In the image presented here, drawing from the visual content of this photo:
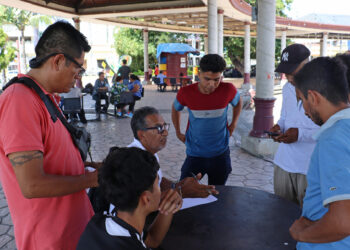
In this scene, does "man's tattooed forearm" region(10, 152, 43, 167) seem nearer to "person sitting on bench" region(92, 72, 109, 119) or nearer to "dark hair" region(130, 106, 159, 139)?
"dark hair" region(130, 106, 159, 139)

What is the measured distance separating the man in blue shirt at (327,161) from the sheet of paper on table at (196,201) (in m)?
0.86

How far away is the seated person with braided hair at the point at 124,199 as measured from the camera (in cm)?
127

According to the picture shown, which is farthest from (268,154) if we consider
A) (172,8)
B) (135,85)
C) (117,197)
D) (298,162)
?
(172,8)

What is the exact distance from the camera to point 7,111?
131cm

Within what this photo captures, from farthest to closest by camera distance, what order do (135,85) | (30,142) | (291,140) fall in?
(135,85) → (291,140) → (30,142)

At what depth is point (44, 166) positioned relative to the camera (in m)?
1.43

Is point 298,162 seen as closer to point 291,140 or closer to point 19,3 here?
point 291,140

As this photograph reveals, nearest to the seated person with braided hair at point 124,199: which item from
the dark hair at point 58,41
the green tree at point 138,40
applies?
the dark hair at point 58,41

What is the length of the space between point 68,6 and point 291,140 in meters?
14.3

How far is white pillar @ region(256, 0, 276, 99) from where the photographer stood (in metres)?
5.98

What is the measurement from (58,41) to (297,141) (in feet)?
5.91

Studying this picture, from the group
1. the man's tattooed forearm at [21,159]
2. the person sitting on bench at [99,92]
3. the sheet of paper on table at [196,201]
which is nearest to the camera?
the man's tattooed forearm at [21,159]

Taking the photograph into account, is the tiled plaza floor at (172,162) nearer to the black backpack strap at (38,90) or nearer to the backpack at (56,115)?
the backpack at (56,115)

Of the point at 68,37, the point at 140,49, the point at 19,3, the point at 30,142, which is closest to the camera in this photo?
the point at 30,142
